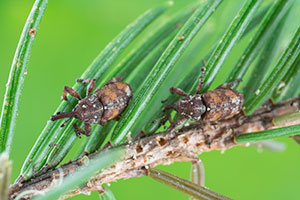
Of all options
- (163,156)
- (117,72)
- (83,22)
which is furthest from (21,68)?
(83,22)

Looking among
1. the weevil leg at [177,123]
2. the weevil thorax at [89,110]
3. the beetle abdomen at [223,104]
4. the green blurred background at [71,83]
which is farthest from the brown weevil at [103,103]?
the green blurred background at [71,83]

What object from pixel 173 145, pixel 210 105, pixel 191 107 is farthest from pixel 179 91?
pixel 173 145

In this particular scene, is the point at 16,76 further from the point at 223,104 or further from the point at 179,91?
the point at 223,104

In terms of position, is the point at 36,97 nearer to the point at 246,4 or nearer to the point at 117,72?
the point at 117,72

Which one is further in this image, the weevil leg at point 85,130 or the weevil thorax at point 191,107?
the weevil thorax at point 191,107

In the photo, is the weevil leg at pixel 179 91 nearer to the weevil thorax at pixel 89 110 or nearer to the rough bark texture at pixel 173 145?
the rough bark texture at pixel 173 145

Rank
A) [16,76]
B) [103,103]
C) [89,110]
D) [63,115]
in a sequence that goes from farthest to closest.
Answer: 1. [103,103]
2. [89,110]
3. [63,115]
4. [16,76]

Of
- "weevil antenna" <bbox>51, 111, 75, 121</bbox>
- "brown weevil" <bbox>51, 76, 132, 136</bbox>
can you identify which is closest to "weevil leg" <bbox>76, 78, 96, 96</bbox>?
"brown weevil" <bbox>51, 76, 132, 136</bbox>
